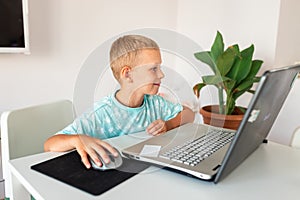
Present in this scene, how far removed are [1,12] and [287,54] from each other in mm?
1655

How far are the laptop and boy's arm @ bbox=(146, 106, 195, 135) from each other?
6 cm

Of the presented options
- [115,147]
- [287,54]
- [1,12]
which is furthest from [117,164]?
[287,54]

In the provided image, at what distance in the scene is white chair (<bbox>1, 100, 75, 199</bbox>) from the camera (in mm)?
1079

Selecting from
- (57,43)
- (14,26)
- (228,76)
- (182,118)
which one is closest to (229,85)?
(228,76)

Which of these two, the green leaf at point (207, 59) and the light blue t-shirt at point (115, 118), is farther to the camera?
the green leaf at point (207, 59)

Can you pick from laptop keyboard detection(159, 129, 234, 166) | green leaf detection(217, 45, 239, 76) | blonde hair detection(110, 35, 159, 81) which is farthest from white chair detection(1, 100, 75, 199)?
green leaf detection(217, 45, 239, 76)

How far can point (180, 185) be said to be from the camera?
0.71 m

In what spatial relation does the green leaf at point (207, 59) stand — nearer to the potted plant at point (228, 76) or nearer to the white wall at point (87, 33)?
the potted plant at point (228, 76)

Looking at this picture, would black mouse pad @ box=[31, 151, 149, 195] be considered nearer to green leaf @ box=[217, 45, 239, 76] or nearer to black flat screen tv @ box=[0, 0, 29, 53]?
green leaf @ box=[217, 45, 239, 76]

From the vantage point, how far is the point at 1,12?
1.59m

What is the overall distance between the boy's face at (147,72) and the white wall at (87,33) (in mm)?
999

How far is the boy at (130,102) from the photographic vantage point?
1.03 metres

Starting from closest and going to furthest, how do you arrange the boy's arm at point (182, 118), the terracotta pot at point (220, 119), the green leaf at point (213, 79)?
the boy's arm at point (182, 118), the terracotta pot at point (220, 119), the green leaf at point (213, 79)

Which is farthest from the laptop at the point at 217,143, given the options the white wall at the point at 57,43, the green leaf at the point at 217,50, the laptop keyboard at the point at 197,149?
the white wall at the point at 57,43
